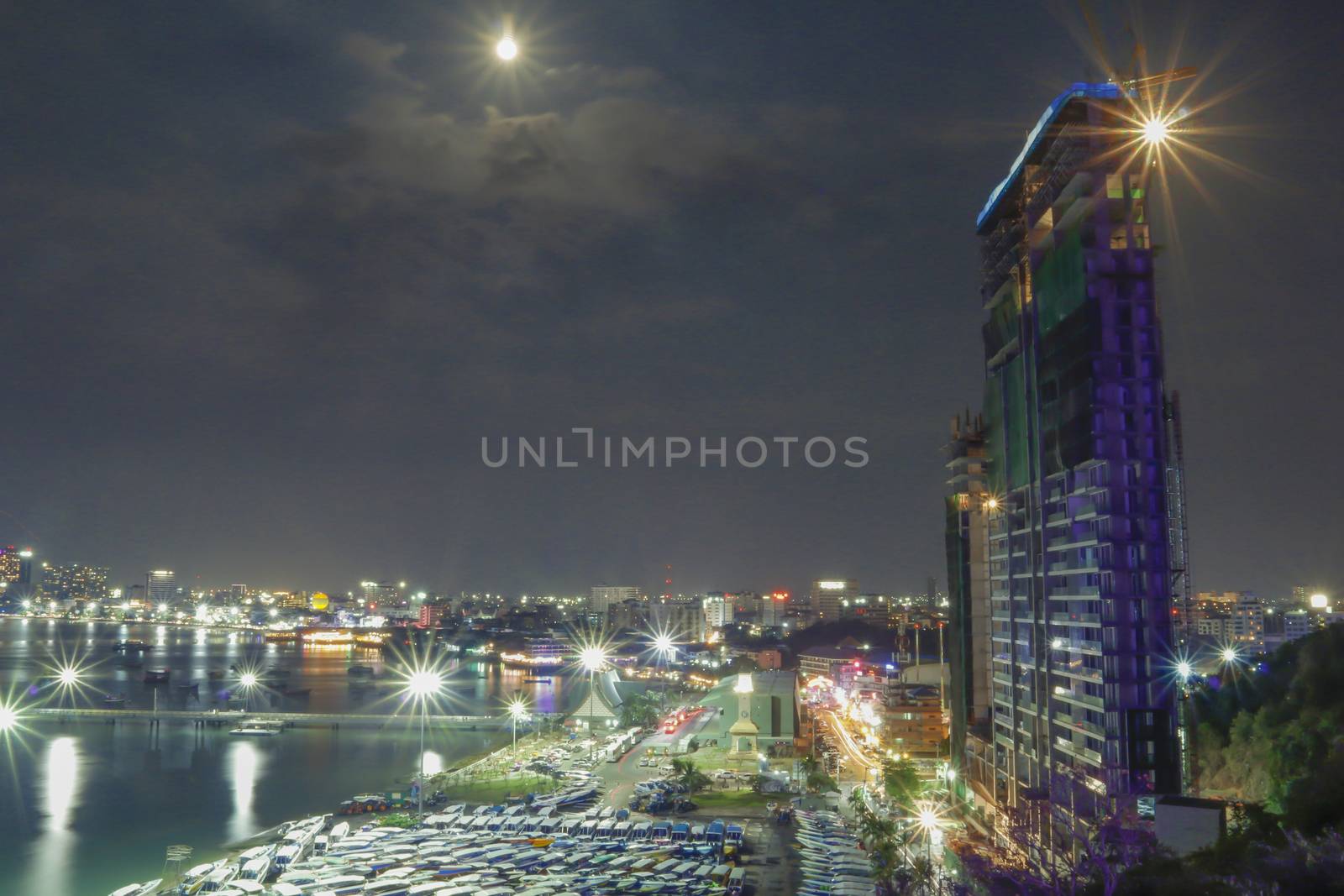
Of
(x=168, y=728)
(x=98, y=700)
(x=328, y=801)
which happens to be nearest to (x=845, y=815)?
(x=328, y=801)

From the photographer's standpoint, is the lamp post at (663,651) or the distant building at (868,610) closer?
the lamp post at (663,651)

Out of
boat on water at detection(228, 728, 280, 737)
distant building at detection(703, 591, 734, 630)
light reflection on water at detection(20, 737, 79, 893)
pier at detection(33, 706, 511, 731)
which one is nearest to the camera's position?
light reflection on water at detection(20, 737, 79, 893)

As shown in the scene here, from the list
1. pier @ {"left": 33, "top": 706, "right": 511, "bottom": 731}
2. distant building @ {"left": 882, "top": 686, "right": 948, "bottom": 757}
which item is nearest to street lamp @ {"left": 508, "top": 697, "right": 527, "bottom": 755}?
pier @ {"left": 33, "top": 706, "right": 511, "bottom": 731}

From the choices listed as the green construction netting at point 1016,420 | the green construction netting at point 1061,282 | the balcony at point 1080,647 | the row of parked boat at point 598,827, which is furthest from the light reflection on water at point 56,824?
the green construction netting at point 1061,282

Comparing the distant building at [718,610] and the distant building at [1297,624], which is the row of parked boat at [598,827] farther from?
the distant building at [718,610]

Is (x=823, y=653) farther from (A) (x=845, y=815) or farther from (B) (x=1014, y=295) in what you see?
(B) (x=1014, y=295)

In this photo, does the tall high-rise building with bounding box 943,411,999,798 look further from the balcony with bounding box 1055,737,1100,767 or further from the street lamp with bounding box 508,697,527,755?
the street lamp with bounding box 508,697,527,755

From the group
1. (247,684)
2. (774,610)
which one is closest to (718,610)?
(774,610)
